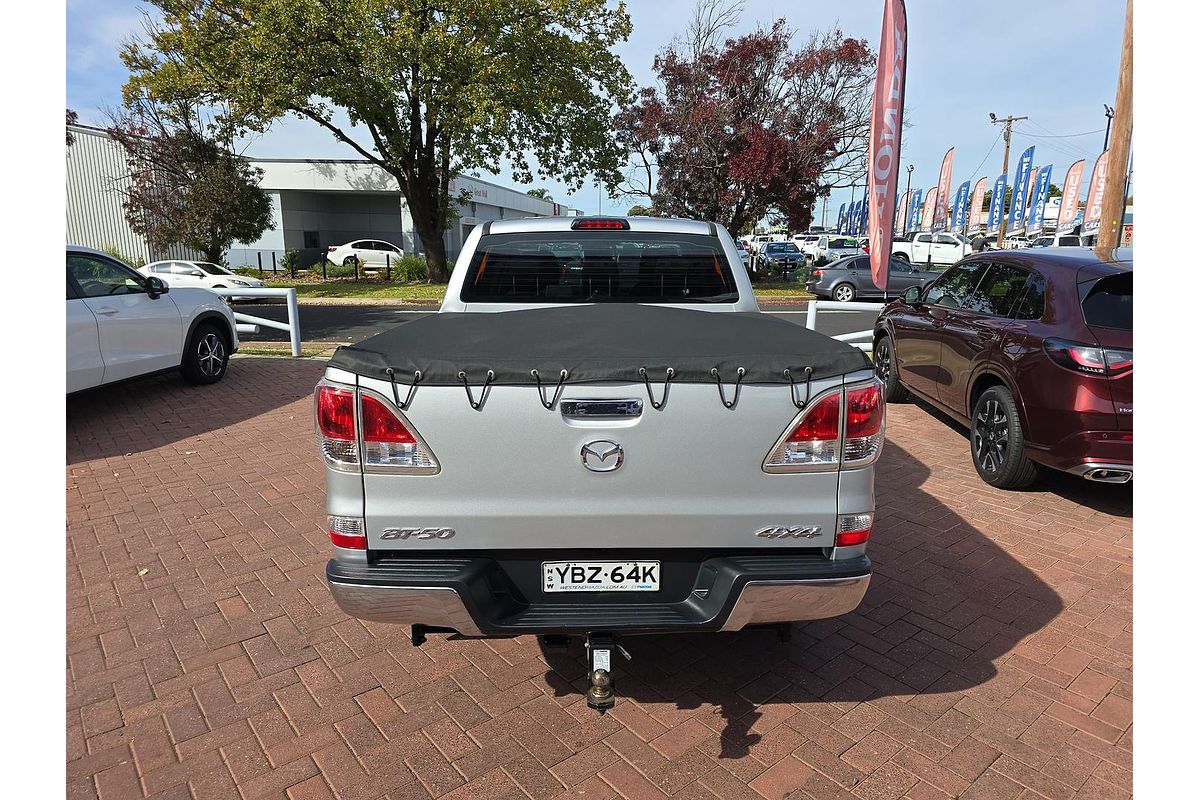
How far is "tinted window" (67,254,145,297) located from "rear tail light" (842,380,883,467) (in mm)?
7376

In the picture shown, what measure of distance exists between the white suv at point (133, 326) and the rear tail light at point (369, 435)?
19.0ft

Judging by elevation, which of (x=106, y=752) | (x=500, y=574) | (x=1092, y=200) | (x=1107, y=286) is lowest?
(x=106, y=752)

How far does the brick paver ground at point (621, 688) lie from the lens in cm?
261

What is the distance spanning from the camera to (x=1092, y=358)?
14.9 feet

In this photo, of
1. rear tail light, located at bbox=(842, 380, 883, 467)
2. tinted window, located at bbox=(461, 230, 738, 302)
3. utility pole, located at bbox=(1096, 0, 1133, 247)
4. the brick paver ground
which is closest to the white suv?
the brick paver ground

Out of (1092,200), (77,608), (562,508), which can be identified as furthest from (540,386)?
(1092,200)

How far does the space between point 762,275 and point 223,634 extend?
28063 millimetres

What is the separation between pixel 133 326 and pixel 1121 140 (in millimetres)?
12517

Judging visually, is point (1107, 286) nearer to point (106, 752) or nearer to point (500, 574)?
point (500, 574)

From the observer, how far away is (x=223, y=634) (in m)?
3.54

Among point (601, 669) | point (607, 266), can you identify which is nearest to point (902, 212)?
point (607, 266)

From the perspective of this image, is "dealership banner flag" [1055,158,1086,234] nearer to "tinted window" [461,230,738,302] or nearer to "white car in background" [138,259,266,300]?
"white car in background" [138,259,266,300]

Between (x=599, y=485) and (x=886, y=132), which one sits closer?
(x=599, y=485)

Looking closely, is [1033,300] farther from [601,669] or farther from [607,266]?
[601,669]
